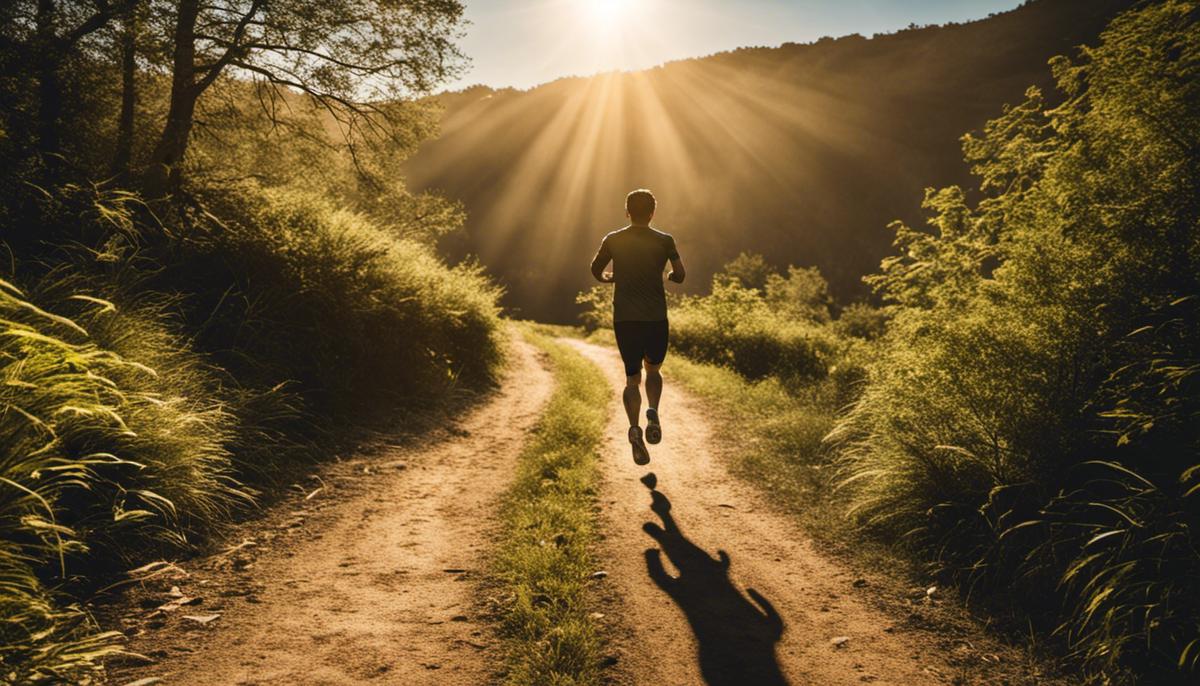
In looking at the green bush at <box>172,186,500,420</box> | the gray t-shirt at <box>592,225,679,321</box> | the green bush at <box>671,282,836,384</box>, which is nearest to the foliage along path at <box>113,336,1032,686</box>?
the gray t-shirt at <box>592,225,679,321</box>

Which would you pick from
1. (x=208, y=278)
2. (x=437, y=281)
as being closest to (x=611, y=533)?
(x=208, y=278)

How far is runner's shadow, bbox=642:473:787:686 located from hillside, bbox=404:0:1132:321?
316 ft

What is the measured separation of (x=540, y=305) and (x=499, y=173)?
41775 millimetres

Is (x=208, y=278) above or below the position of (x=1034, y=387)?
above

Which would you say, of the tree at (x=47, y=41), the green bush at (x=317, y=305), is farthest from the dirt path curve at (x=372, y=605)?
the tree at (x=47, y=41)

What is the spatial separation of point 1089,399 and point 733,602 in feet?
10.5

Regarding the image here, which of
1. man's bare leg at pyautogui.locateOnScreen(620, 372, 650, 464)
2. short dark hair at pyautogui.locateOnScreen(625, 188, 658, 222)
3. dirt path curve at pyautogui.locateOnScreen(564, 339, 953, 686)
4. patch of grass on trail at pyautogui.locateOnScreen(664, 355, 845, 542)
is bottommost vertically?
patch of grass on trail at pyautogui.locateOnScreen(664, 355, 845, 542)

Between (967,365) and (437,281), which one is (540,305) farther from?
(967,365)

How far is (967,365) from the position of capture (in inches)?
193

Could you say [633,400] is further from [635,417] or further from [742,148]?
[742,148]

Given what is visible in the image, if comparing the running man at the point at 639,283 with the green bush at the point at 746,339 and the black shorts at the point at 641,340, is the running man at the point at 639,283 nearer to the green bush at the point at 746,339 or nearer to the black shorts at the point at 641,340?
the black shorts at the point at 641,340

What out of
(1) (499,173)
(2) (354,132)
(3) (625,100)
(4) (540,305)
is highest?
(3) (625,100)

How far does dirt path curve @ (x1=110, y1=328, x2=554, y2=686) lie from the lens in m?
2.69

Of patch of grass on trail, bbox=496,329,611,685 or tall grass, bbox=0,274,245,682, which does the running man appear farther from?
tall grass, bbox=0,274,245,682
